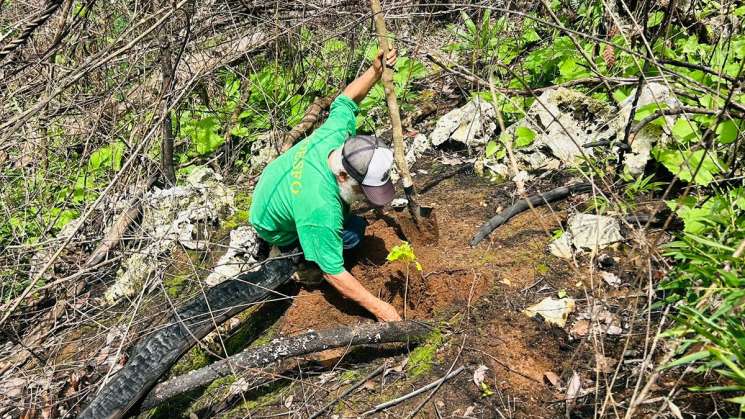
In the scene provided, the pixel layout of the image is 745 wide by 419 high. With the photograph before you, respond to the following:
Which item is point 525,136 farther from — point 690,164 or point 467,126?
point 690,164

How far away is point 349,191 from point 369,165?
0.81ft

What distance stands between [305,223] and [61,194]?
3.09 m

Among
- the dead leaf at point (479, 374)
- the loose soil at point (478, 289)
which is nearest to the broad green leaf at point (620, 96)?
the loose soil at point (478, 289)

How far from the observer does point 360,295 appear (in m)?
3.07

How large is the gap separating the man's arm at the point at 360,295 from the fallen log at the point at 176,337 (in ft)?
1.33

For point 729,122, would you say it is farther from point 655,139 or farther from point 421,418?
point 421,418

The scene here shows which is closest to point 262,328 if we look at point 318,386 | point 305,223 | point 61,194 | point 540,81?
Result: point 318,386

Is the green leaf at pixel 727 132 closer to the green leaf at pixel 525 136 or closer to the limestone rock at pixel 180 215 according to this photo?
the green leaf at pixel 525 136

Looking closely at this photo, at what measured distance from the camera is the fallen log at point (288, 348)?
112 inches

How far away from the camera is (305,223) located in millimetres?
2984

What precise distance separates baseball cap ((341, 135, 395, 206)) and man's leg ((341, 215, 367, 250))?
782 millimetres

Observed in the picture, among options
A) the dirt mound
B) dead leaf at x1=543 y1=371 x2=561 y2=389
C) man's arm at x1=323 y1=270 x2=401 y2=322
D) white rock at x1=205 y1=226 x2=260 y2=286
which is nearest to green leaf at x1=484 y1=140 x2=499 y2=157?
the dirt mound

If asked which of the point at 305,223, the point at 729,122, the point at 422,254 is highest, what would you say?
the point at 729,122

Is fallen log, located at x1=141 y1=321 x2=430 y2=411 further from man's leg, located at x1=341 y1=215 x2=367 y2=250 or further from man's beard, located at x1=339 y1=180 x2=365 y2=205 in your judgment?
man's leg, located at x1=341 y1=215 x2=367 y2=250
